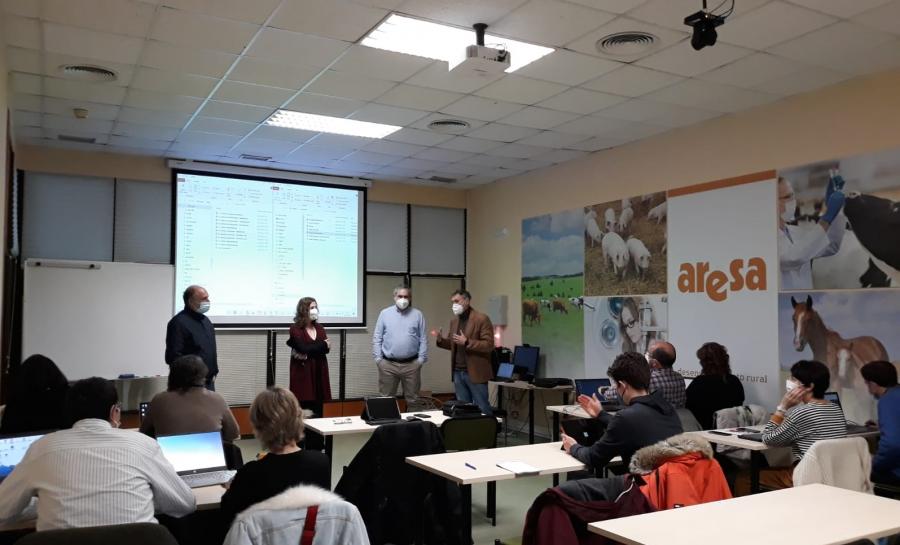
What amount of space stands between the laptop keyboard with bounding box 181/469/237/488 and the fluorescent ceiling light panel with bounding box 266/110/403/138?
12.0 feet

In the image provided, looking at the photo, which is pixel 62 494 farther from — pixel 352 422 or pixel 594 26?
pixel 594 26

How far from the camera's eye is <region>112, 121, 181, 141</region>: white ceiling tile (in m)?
6.55

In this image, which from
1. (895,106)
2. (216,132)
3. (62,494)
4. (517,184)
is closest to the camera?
(62,494)

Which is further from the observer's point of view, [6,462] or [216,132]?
[216,132]

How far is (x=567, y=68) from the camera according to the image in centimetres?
496

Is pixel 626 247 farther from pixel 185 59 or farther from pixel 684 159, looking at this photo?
pixel 185 59

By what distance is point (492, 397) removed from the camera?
360 inches

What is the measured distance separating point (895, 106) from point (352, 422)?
446 cm

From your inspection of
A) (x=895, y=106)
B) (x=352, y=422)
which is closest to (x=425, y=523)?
(x=352, y=422)

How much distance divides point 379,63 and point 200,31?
119 cm

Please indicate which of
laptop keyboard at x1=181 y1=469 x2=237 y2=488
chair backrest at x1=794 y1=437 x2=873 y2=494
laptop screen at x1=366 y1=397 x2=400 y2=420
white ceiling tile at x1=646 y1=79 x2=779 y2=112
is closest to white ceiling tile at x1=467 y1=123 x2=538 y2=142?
white ceiling tile at x1=646 y1=79 x2=779 y2=112

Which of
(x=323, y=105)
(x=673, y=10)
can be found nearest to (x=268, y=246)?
(x=323, y=105)

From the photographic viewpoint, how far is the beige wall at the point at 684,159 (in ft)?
17.0

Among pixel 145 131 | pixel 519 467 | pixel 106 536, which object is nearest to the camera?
pixel 106 536
